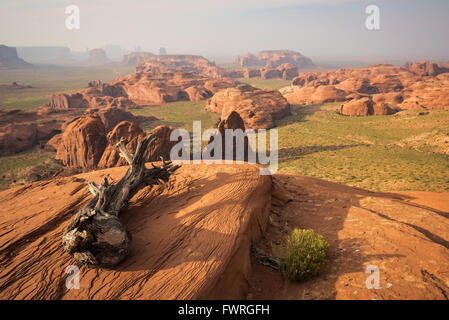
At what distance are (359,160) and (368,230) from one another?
18473mm

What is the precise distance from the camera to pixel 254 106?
42219 mm

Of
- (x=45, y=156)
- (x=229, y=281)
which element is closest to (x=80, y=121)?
(x=45, y=156)

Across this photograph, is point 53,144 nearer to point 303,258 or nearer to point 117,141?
point 117,141

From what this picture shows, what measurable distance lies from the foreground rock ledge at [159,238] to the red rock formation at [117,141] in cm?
1098

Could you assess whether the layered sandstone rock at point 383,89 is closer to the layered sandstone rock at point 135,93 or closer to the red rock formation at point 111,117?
the layered sandstone rock at point 135,93

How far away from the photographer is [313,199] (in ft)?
37.2

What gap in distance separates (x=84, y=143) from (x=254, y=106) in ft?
89.0

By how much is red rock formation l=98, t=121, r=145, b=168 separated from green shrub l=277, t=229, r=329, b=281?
17642 millimetres

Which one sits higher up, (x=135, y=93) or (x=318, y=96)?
(x=135, y=93)

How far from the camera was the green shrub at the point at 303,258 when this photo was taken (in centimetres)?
614

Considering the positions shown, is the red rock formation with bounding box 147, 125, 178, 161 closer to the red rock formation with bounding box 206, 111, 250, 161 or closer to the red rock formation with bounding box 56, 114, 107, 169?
the red rock formation with bounding box 206, 111, 250, 161

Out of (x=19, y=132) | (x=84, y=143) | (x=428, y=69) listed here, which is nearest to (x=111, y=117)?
(x=19, y=132)

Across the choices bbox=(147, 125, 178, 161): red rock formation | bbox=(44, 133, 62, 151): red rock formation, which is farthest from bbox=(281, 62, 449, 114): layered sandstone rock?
bbox=(44, 133, 62, 151): red rock formation

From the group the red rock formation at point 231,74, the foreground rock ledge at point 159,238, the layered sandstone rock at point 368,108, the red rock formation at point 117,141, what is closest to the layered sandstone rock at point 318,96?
the layered sandstone rock at point 368,108
